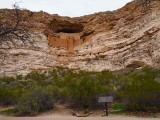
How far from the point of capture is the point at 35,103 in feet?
37.4

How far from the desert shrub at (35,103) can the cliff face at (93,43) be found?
9.97 metres

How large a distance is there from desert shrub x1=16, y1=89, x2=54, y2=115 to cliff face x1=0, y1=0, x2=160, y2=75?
997 centimetres

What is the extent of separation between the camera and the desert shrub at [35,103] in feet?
37.1

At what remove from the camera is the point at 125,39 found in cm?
2497

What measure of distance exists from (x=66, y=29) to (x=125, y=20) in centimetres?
704

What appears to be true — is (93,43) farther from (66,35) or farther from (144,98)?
(144,98)

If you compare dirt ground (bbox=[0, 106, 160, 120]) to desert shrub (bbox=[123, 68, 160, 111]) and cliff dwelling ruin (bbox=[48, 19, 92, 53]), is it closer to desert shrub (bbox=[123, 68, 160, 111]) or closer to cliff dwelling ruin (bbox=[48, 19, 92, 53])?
desert shrub (bbox=[123, 68, 160, 111])

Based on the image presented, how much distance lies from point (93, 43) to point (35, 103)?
16.8 meters

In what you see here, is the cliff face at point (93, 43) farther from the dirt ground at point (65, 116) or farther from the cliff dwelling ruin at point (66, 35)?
the dirt ground at point (65, 116)

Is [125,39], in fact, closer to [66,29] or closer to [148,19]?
[148,19]

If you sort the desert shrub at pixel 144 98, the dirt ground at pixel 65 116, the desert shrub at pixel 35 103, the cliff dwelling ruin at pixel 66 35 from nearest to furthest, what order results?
the dirt ground at pixel 65 116, the desert shrub at pixel 144 98, the desert shrub at pixel 35 103, the cliff dwelling ruin at pixel 66 35

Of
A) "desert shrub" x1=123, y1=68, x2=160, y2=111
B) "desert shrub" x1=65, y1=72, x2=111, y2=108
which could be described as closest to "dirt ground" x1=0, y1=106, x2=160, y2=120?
"desert shrub" x1=65, y1=72, x2=111, y2=108

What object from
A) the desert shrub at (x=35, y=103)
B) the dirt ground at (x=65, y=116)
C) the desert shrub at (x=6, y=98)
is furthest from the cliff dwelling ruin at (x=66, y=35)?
the dirt ground at (x=65, y=116)

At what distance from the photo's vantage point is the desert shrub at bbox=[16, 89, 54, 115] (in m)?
11.3
